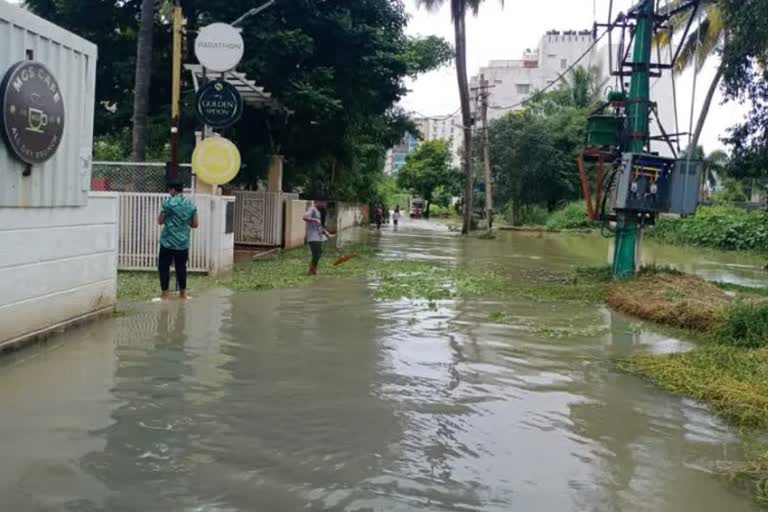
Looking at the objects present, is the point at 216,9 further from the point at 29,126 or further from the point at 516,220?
the point at 516,220

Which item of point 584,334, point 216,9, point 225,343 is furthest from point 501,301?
point 216,9

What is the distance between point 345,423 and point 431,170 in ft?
226

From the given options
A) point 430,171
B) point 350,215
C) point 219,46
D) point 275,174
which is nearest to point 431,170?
point 430,171

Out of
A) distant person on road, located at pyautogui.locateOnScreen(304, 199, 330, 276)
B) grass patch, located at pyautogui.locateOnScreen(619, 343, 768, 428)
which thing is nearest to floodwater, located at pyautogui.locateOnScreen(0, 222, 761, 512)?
grass patch, located at pyautogui.locateOnScreen(619, 343, 768, 428)

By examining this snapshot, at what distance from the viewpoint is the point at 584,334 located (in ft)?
30.3

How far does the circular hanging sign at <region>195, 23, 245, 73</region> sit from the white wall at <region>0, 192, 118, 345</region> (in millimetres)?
5756

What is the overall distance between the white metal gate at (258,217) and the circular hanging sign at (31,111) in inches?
527

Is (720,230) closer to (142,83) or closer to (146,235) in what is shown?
(142,83)

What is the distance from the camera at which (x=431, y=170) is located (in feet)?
241

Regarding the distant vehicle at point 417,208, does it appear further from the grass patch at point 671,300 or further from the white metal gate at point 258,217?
the grass patch at point 671,300

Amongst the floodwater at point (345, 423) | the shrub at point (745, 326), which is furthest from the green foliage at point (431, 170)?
the floodwater at point (345, 423)

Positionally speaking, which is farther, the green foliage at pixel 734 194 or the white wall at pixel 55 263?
the green foliage at pixel 734 194

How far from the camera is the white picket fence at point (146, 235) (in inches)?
537

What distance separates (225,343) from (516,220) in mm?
42347
